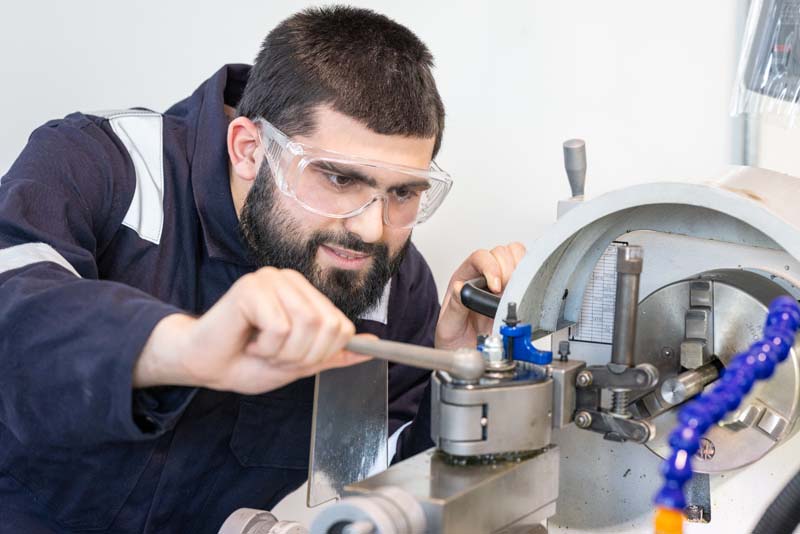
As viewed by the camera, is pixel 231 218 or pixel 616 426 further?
pixel 231 218

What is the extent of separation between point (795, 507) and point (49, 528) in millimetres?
983

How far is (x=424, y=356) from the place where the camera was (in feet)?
2.45

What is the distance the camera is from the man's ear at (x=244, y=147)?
1.39m

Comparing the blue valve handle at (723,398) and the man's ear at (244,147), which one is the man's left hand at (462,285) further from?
the blue valve handle at (723,398)

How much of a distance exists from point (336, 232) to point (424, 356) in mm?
585

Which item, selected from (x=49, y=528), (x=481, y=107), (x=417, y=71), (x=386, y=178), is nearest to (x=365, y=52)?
(x=417, y=71)

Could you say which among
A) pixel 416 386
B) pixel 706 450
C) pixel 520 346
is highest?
pixel 520 346

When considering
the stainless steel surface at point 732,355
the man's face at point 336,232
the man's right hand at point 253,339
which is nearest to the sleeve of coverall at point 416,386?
the man's face at point 336,232

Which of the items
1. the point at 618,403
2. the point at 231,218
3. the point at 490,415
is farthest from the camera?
the point at 231,218

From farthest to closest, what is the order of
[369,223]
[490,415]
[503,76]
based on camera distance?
[503,76] → [369,223] → [490,415]

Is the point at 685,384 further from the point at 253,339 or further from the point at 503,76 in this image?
the point at 503,76

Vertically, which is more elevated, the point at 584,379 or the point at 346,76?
the point at 346,76

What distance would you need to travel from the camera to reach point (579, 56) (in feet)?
6.07

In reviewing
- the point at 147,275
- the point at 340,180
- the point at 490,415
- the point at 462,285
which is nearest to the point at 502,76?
the point at 462,285
